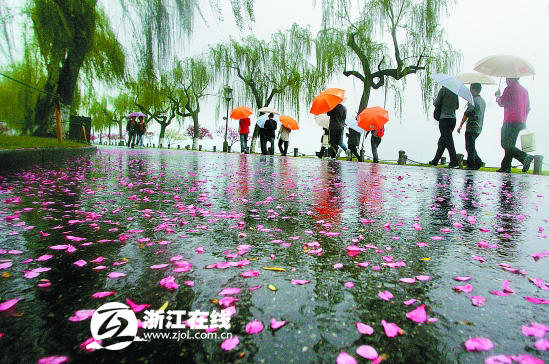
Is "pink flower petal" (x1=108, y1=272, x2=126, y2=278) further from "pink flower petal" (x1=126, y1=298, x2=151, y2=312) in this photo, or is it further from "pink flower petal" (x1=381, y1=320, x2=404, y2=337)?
"pink flower petal" (x1=381, y1=320, x2=404, y2=337)

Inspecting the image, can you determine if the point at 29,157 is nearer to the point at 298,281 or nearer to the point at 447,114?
the point at 298,281

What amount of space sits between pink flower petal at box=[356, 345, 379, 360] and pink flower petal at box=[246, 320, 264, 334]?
241 mm

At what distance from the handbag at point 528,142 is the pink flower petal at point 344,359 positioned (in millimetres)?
8685

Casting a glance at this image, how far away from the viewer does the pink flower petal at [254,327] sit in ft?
2.95

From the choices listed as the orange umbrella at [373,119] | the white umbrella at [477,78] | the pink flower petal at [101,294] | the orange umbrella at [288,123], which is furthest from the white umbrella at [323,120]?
the pink flower petal at [101,294]

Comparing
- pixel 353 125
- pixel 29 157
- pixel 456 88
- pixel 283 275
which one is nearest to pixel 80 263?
pixel 283 275

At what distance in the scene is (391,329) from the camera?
920 mm

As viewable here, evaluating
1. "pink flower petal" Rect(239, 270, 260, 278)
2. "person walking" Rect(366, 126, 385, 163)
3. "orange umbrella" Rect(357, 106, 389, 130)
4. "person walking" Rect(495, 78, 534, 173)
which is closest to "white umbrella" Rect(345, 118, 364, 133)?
"orange umbrella" Rect(357, 106, 389, 130)

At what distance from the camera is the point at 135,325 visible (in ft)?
3.05

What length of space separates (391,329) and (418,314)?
129 millimetres

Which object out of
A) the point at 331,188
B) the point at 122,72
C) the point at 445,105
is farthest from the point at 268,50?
the point at 331,188

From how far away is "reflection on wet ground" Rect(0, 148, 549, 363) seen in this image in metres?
0.85

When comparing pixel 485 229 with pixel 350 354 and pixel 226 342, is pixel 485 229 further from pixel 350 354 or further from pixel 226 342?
pixel 226 342

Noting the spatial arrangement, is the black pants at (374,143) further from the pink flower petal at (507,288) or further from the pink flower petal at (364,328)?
the pink flower petal at (364,328)
